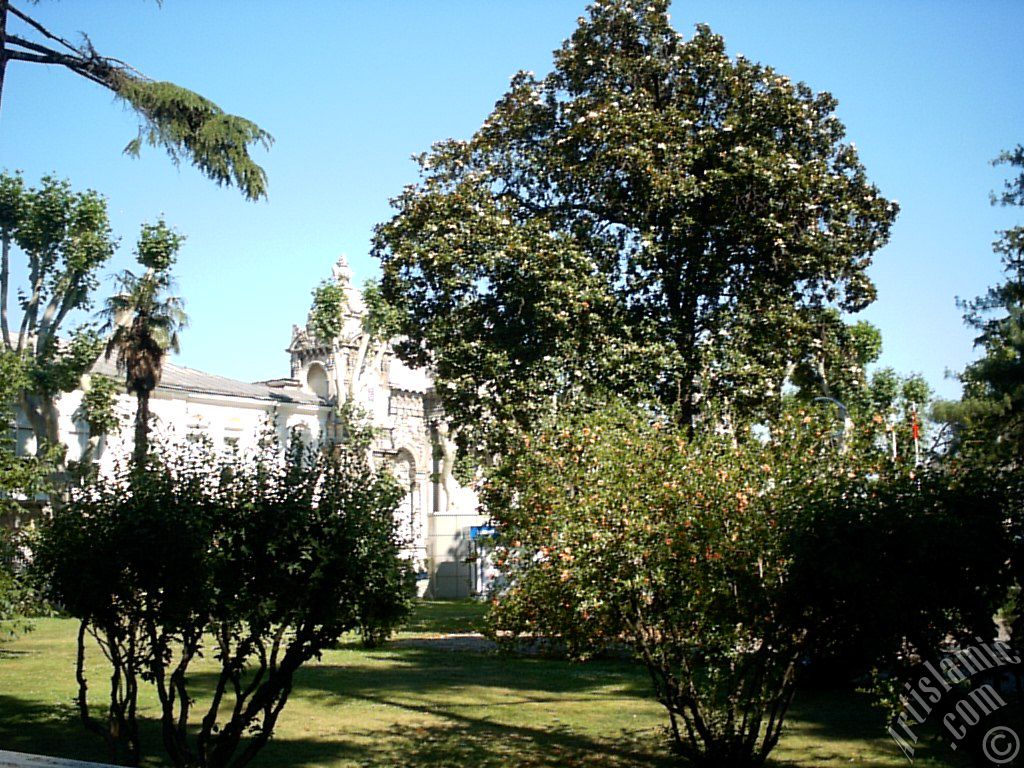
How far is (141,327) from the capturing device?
38969mm

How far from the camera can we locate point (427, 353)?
1032 inches

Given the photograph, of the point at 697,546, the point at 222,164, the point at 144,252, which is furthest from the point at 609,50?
the point at 144,252

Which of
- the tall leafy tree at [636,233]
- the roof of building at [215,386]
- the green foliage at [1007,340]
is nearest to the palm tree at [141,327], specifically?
the roof of building at [215,386]

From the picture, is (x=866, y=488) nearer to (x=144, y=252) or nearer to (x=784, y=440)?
(x=784, y=440)

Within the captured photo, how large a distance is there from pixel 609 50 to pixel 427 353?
8434mm

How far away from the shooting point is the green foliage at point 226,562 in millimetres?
8695

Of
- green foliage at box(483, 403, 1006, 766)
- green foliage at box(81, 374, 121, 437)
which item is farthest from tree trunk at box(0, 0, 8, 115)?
green foliage at box(81, 374, 121, 437)

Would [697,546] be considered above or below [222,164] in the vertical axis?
below

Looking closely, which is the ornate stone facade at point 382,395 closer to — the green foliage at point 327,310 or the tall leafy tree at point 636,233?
the green foliage at point 327,310

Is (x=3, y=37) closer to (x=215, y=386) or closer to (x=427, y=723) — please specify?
(x=427, y=723)

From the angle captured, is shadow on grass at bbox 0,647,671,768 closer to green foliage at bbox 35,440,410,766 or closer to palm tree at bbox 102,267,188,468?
green foliage at bbox 35,440,410,766

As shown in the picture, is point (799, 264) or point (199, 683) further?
point (799, 264)

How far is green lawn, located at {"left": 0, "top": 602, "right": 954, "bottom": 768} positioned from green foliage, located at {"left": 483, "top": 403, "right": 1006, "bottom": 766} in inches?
75.0

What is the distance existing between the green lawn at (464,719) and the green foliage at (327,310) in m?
29.1
